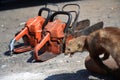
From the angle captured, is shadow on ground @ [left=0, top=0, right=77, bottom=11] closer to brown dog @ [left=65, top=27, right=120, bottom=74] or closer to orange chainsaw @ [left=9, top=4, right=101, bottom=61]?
orange chainsaw @ [left=9, top=4, right=101, bottom=61]

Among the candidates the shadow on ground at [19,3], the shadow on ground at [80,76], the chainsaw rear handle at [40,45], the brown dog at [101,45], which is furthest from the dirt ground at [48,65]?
the shadow on ground at [19,3]

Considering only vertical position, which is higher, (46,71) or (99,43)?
(99,43)

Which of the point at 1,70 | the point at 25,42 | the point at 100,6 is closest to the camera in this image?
the point at 1,70

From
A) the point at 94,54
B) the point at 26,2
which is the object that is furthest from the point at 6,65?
the point at 26,2

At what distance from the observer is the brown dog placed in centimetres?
506

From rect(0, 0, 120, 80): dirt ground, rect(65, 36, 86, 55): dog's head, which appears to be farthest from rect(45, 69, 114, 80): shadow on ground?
rect(65, 36, 86, 55): dog's head

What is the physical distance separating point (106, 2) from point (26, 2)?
14.4 feet

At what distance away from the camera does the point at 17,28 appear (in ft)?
36.2

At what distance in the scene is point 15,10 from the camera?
14336mm

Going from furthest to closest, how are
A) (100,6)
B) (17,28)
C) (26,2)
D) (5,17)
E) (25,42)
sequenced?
(26,2)
(5,17)
(100,6)
(17,28)
(25,42)

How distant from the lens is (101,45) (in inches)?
209

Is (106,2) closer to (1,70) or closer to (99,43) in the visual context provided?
(1,70)

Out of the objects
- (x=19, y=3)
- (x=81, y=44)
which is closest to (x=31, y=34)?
(x=81, y=44)

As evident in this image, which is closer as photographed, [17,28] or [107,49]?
[107,49]
